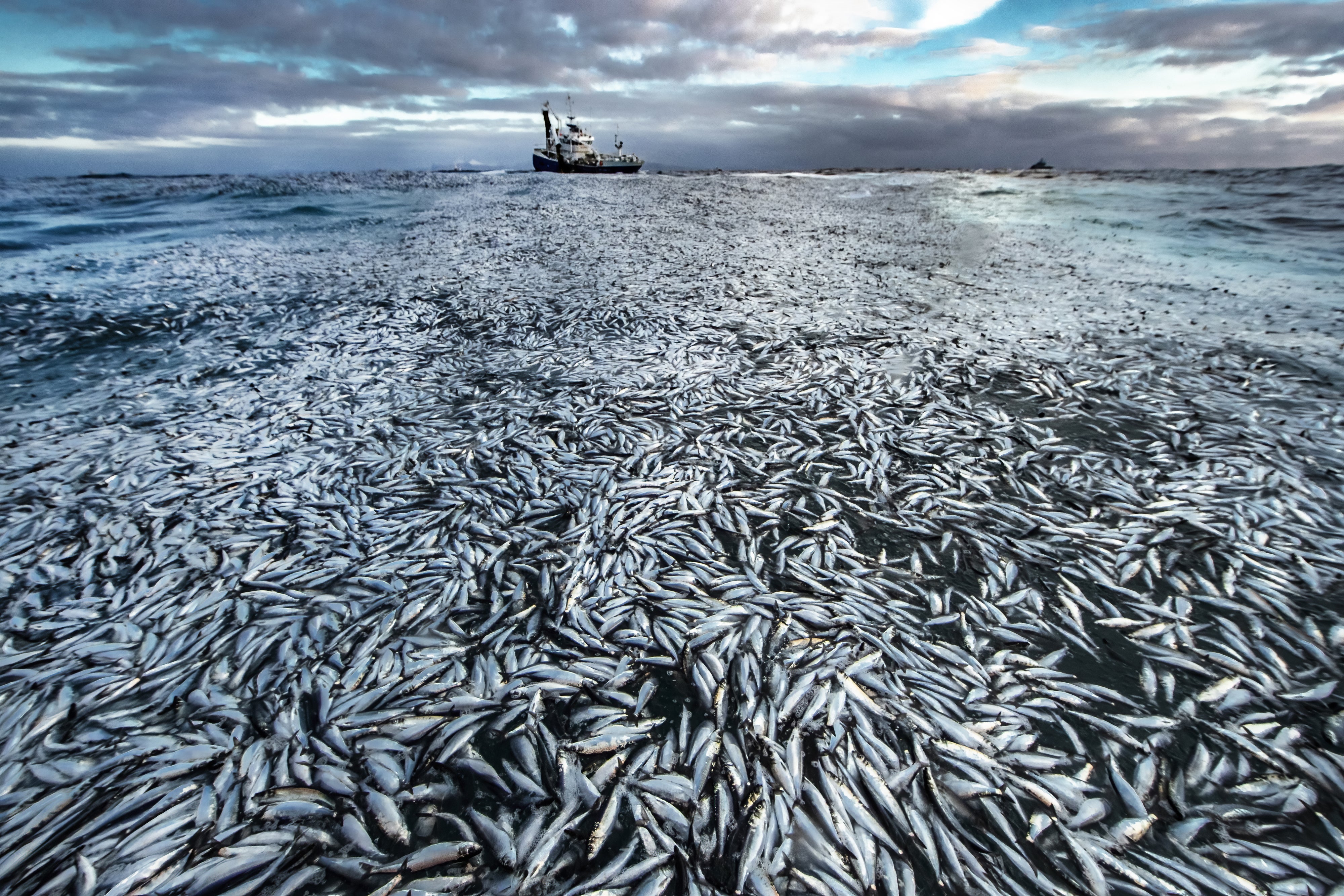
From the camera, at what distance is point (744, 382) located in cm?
838

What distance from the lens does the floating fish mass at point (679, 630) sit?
279 cm

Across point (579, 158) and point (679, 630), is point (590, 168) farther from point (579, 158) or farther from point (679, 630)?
point (679, 630)

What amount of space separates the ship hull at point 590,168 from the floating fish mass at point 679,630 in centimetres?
8524

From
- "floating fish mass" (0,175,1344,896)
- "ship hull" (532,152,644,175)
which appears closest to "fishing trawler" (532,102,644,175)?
"ship hull" (532,152,644,175)

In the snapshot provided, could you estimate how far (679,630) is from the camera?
160 inches

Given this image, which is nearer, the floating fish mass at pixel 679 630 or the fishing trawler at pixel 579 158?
the floating fish mass at pixel 679 630

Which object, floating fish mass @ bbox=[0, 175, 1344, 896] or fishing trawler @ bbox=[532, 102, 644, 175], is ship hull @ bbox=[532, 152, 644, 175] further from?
floating fish mass @ bbox=[0, 175, 1344, 896]

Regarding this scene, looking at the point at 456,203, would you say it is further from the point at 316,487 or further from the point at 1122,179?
the point at 1122,179

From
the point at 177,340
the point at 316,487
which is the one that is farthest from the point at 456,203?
the point at 316,487

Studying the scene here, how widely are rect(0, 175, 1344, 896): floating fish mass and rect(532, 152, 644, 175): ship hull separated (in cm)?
8524

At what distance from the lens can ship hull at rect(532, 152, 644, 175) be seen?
83.1 meters

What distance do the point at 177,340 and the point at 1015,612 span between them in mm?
14656

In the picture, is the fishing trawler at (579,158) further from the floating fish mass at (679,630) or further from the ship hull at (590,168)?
the floating fish mass at (679,630)

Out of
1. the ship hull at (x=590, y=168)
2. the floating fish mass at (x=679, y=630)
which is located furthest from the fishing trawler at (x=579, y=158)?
the floating fish mass at (x=679, y=630)
